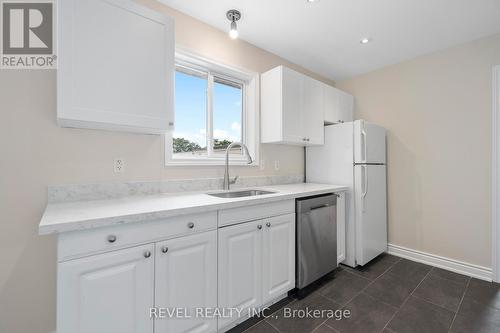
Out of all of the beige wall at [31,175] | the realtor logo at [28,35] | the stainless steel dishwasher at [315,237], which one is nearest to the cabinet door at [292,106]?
the stainless steel dishwasher at [315,237]

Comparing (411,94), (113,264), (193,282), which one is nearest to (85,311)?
(113,264)

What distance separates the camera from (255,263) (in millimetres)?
1615

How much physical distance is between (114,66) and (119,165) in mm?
690

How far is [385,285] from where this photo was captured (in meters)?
2.14

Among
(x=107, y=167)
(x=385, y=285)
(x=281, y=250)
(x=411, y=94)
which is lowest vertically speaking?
(x=385, y=285)

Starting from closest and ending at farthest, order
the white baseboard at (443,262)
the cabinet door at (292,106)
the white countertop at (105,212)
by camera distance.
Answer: the white countertop at (105,212)
the white baseboard at (443,262)
the cabinet door at (292,106)

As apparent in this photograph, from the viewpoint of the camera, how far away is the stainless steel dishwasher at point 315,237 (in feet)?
6.26

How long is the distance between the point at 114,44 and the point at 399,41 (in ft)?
9.06

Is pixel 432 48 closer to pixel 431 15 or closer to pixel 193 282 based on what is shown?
pixel 431 15

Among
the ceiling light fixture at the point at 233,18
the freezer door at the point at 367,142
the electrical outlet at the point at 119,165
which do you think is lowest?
the electrical outlet at the point at 119,165

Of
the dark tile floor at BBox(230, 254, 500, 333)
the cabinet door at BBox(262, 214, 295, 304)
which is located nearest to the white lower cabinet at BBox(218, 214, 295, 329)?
the cabinet door at BBox(262, 214, 295, 304)

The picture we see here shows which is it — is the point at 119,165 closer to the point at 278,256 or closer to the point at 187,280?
the point at 187,280

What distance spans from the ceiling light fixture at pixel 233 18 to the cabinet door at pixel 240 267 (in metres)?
1.58

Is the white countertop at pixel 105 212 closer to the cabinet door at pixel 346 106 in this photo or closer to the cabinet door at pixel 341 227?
the cabinet door at pixel 341 227
